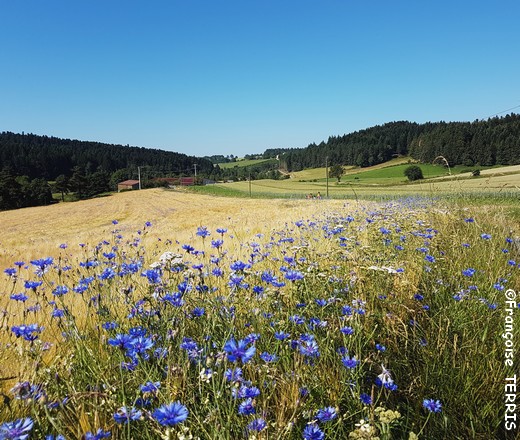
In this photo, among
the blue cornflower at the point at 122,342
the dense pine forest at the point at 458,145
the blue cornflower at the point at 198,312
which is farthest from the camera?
the dense pine forest at the point at 458,145

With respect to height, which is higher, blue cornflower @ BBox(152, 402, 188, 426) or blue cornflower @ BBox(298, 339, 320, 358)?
blue cornflower @ BBox(152, 402, 188, 426)

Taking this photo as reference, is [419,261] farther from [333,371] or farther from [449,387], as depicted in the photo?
[333,371]

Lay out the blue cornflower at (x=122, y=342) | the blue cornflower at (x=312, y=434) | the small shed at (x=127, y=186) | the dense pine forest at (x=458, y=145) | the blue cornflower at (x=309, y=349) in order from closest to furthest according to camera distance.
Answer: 1. the blue cornflower at (x=312, y=434)
2. the blue cornflower at (x=122, y=342)
3. the blue cornflower at (x=309, y=349)
4. the dense pine forest at (x=458, y=145)
5. the small shed at (x=127, y=186)

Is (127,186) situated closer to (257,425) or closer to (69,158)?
(69,158)

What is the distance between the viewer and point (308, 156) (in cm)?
14500

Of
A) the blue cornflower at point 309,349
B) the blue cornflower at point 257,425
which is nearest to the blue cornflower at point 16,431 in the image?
the blue cornflower at point 257,425

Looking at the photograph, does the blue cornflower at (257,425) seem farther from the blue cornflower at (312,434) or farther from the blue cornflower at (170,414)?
the blue cornflower at (170,414)

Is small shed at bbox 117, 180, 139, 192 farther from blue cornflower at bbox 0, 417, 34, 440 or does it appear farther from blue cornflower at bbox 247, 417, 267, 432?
blue cornflower at bbox 247, 417, 267, 432

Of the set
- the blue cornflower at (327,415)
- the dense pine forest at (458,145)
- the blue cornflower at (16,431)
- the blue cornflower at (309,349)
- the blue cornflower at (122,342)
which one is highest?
the dense pine forest at (458,145)

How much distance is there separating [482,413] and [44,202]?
319 feet

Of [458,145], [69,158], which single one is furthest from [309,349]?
[69,158]

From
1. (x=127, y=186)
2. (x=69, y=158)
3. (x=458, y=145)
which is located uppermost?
(x=69, y=158)

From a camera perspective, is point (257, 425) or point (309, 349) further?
A: point (309, 349)

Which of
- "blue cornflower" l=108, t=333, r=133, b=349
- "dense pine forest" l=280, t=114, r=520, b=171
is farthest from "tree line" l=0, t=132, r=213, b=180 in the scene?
"blue cornflower" l=108, t=333, r=133, b=349
